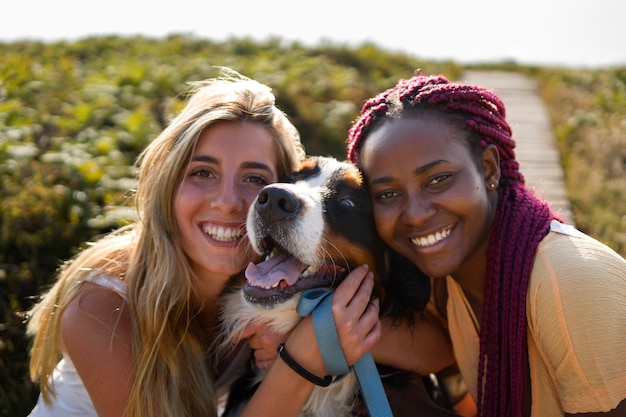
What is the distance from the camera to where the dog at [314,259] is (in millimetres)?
2510

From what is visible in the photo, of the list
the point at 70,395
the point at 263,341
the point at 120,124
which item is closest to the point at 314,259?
the point at 263,341

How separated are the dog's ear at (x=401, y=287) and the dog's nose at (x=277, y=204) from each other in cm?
62

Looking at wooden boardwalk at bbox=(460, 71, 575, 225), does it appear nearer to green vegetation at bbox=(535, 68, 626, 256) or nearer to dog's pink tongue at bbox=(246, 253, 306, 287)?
green vegetation at bbox=(535, 68, 626, 256)

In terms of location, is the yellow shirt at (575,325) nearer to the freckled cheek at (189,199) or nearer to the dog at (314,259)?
the dog at (314,259)

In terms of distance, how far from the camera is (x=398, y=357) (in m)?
2.85

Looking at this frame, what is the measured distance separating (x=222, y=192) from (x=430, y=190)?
91 cm

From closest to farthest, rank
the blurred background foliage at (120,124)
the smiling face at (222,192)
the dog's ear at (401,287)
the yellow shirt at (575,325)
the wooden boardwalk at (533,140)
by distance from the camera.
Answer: the yellow shirt at (575,325)
the smiling face at (222,192)
the dog's ear at (401,287)
the blurred background foliage at (120,124)
the wooden boardwalk at (533,140)

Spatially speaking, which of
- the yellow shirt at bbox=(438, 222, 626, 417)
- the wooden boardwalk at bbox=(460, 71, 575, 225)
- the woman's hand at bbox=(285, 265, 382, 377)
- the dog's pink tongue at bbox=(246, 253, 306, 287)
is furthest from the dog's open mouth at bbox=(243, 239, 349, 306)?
the wooden boardwalk at bbox=(460, 71, 575, 225)

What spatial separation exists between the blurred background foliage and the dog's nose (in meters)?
1.89

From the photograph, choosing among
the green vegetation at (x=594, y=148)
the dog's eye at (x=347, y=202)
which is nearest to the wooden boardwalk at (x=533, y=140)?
the green vegetation at (x=594, y=148)

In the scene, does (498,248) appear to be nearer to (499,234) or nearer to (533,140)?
(499,234)

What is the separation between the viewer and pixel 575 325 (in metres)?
2.24

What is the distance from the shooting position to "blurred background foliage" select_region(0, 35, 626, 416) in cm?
478

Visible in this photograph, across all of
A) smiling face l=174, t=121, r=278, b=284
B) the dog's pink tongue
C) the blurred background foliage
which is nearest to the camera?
the dog's pink tongue
